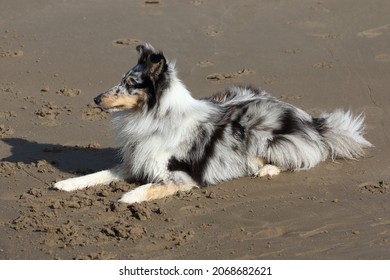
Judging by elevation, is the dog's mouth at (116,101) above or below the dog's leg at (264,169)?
above

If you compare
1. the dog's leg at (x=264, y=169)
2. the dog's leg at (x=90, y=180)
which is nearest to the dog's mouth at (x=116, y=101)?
the dog's leg at (x=90, y=180)

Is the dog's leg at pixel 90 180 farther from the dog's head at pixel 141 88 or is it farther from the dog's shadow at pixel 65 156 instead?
the dog's head at pixel 141 88

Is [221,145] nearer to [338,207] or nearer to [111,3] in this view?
[338,207]

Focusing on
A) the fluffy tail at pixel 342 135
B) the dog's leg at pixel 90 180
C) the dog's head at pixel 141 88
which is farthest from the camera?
the fluffy tail at pixel 342 135

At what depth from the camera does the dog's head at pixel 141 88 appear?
832cm

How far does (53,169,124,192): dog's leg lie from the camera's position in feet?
27.6

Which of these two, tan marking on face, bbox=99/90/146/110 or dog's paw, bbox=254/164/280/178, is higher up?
tan marking on face, bbox=99/90/146/110

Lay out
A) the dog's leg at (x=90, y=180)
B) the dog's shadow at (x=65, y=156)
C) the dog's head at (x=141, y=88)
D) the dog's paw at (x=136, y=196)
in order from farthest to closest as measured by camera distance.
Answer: the dog's shadow at (x=65, y=156) < the dog's leg at (x=90, y=180) < the dog's head at (x=141, y=88) < the dog's paw at (x=136, y=196)

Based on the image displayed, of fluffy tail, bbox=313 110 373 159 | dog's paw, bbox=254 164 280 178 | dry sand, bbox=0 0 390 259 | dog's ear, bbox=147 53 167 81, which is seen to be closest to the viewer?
dry sand, bbox=0 0 390 259

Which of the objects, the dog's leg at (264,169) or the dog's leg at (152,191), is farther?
the dog's leg at (264,169)

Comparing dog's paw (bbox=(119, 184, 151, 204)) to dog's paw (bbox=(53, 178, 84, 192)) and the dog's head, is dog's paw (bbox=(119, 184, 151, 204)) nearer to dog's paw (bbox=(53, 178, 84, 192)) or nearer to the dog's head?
dog's paw (bbox=(53, 178, 84, 192))

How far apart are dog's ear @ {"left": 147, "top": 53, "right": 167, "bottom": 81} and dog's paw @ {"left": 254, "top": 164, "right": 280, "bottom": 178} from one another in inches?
57.7

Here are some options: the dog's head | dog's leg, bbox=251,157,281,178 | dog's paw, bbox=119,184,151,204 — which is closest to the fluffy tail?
dog's leg, bbox=251,157,281,178

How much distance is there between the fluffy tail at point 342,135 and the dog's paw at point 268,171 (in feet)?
2.52
